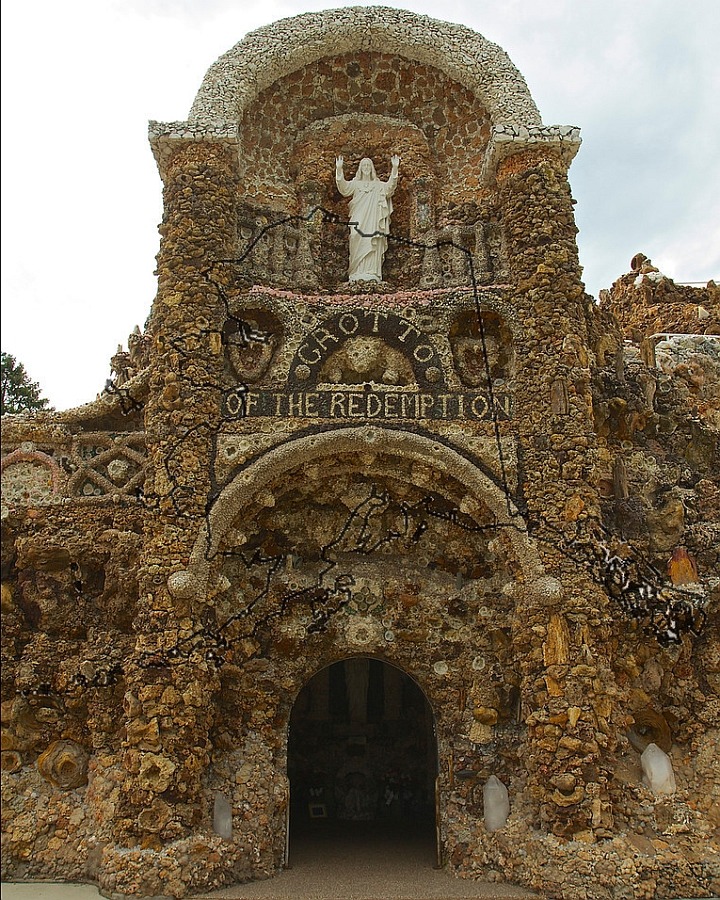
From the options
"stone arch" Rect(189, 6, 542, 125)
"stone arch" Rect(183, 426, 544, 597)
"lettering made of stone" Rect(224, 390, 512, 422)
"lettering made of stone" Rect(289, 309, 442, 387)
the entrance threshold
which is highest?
"stone arch" Rect(189, 6, 542, 125)

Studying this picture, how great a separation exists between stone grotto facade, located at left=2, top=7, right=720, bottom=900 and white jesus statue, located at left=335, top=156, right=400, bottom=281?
1.35ft

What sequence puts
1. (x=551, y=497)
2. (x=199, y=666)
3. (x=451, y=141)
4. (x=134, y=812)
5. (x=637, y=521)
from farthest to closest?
1. (x=451, y=141)
2. (x=637, y=521)
3. (x=551, y=497)
4. (x=199, y=666)
5. (x=134, y=812)

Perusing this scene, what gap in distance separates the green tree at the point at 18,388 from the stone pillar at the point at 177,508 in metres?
7.99

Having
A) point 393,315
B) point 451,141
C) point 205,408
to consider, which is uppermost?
point 451,141

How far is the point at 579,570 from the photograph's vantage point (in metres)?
8.33

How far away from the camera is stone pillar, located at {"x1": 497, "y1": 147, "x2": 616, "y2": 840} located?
25.4 feet

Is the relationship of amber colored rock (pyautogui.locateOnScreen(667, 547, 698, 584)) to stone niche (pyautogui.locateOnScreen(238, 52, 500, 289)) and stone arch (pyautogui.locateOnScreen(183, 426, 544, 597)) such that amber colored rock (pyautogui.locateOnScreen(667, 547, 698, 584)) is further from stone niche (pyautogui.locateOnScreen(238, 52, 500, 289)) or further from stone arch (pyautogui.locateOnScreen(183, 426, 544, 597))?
stone niche (pyautogui.locateOnScreen(238, 52, 500, 289))

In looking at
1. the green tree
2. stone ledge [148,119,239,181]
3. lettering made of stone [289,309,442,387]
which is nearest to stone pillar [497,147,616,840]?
lettering made of stone [289,309,442,387]

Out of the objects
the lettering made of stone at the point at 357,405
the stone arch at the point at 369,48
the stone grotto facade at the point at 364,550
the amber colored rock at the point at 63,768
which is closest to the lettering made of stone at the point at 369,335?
the stone grotto facade at the point at 364,550

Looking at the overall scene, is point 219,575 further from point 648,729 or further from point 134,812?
point 648,729

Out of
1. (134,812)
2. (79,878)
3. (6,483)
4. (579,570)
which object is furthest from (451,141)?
(79,878)

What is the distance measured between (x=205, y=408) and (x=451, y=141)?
5531mm

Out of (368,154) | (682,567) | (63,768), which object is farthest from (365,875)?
(368,154)

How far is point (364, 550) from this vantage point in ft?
30.3
